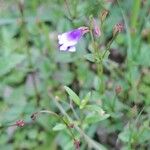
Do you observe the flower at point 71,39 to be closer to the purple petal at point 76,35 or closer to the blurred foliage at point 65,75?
the purple petal at point 76,35

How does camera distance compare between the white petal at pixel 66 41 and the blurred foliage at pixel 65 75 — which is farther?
the blurred foliage at pixel 65 75

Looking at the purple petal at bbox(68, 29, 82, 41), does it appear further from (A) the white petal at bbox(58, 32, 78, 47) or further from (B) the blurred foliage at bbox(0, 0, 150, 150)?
(B) the blurred foliage at bbox(0, 0, 150, 150)

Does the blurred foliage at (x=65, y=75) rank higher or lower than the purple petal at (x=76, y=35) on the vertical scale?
lower

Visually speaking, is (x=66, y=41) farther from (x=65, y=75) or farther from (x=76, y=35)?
(x=65, y=75)

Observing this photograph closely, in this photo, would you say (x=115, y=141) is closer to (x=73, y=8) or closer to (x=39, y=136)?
(x=39, y=136)

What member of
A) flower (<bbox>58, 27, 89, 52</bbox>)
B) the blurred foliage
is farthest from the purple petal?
the blurred foliage

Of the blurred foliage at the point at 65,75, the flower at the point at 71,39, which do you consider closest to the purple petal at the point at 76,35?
the flower at the point at 71,39

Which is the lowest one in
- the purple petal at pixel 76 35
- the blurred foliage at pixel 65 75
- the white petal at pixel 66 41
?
the blurred foliage at pixel 65 75

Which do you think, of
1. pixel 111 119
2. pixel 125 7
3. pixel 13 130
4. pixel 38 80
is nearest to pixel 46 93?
pixel 38 80

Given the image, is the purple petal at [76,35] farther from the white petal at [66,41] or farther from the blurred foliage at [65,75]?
the blurred foliage at [65,75]
